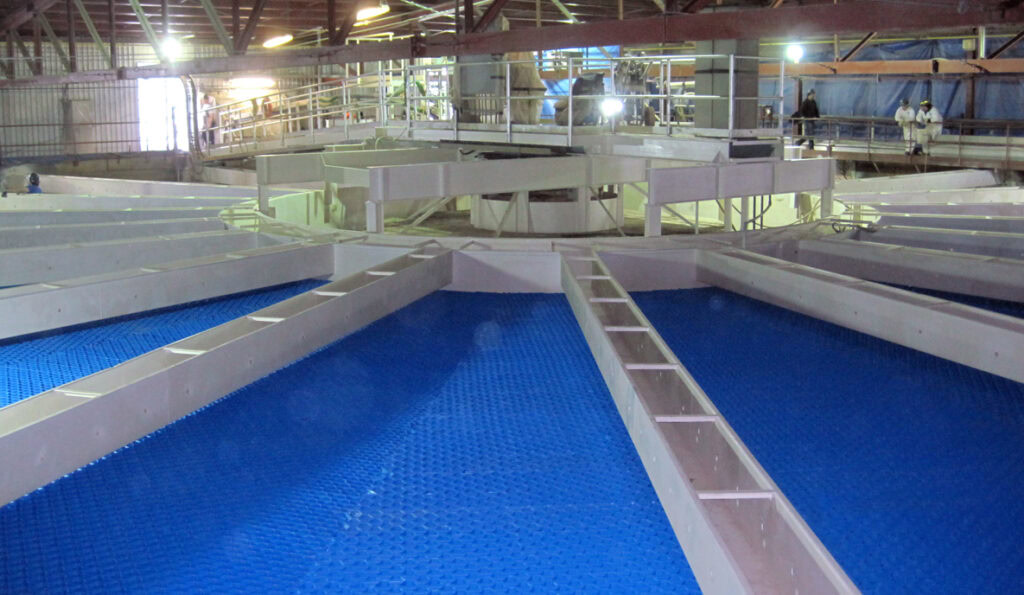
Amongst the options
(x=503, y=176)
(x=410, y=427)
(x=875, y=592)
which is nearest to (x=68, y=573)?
(x=410, y=427)

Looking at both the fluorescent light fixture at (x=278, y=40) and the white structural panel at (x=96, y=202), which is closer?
the white structural panel at (x=96, y=202)

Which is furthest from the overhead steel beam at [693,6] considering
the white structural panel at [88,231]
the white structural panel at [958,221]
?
the white structural panel at [88,231]

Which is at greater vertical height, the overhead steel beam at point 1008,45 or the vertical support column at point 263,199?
the overhead steel beam at point 1008,45

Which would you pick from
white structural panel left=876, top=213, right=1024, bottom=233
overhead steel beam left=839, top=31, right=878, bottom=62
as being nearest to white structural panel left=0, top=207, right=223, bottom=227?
white structural panel left=876, top=213, right=1024, bottom=233

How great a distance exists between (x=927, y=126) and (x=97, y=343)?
62.2ft

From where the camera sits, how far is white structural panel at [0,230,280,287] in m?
7.23

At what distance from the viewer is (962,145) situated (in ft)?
65.6

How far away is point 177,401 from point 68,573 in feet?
4.87

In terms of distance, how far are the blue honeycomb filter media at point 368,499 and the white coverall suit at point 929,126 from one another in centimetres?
1704

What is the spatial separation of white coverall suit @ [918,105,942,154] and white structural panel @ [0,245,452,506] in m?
16.5

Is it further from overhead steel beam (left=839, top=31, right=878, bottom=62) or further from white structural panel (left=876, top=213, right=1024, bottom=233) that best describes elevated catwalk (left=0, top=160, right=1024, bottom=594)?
overhead steel beam (left=839, top=31, right=878, bottom=62)

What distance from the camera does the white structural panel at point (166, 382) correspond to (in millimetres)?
3709

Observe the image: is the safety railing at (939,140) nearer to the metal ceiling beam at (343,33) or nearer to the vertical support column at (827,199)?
the vertical support column at (827,199)

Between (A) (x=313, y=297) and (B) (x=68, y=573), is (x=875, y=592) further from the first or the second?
(A) (x=313, y=297)
